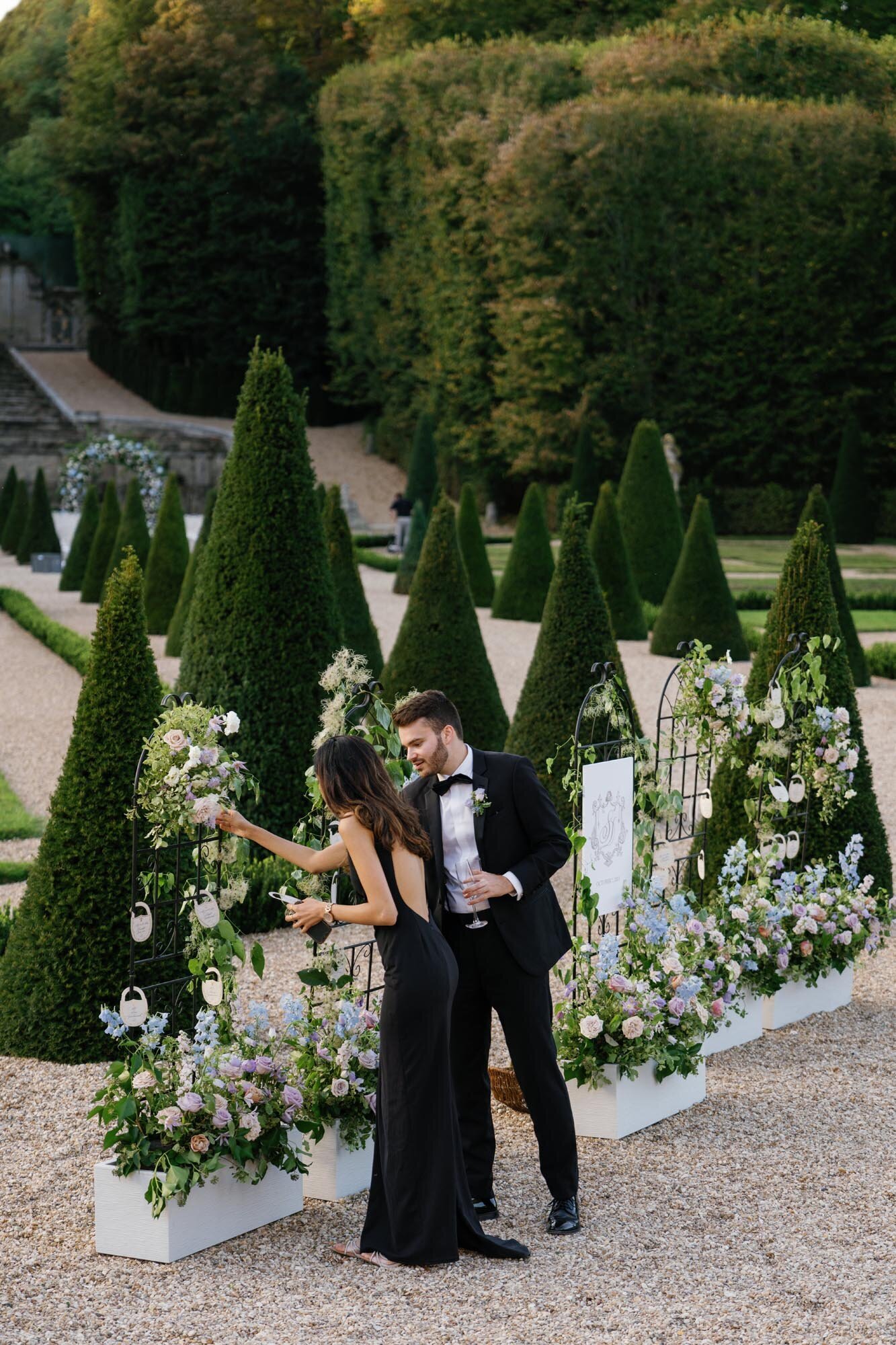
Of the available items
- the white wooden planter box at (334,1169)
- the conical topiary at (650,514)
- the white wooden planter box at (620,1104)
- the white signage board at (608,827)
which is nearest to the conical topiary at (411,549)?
the conical topiary at (650,514)

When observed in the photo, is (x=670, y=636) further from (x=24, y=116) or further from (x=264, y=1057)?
(x=24, y=116)

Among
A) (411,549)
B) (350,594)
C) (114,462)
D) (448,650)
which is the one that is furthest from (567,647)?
(114,462)

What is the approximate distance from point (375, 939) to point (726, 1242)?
1153 mm

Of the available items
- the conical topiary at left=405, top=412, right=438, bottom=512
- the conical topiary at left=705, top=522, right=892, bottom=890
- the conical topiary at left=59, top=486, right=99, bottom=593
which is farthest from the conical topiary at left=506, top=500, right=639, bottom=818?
the conical topiary at left=405, top=412, right=438, bottom=512

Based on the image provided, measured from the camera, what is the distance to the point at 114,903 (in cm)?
550

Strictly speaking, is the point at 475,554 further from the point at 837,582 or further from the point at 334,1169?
the point at 334,1169

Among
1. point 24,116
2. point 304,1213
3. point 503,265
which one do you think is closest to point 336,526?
point 304,1213

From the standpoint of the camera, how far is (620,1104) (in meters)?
4.99

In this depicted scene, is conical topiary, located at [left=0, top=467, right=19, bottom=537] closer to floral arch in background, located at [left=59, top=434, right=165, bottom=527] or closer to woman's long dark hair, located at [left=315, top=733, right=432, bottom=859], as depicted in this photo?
floral arch in background, located at [left=59, top=434, right=165, bottom=527]

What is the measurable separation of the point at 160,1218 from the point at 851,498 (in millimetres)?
26160

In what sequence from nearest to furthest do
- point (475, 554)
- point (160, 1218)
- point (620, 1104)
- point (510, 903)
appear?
1. point (160, 1218)
2. point (510, 903)
3. point (620, 1104)
4. point (475, 554)

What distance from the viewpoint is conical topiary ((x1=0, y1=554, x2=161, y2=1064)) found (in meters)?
5.49

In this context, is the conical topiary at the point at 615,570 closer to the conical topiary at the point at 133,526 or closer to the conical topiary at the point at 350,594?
the conical topiary at the point at 350,594

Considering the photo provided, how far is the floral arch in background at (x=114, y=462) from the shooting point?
26.9 m
